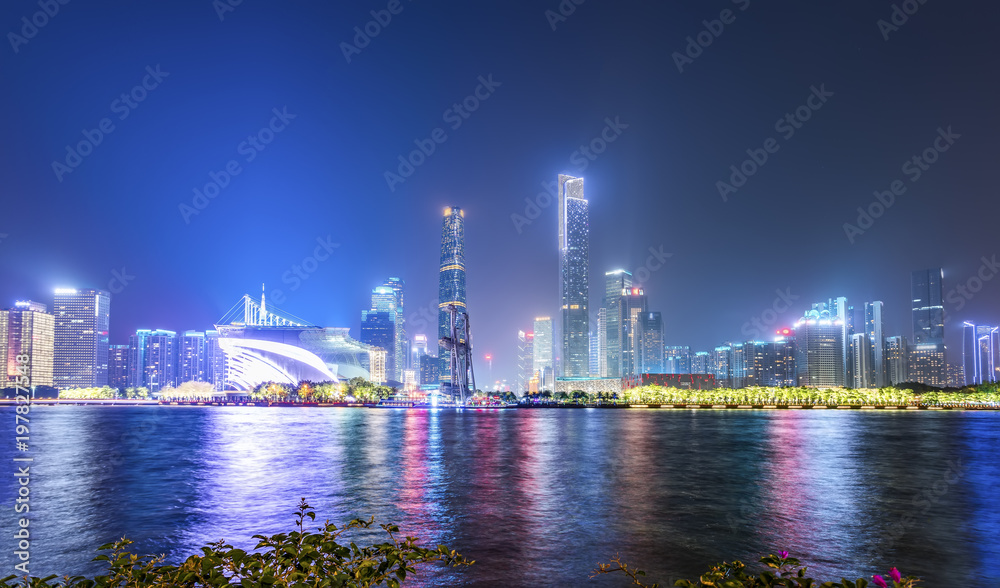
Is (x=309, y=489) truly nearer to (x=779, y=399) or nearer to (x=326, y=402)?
(x=326, y=402)

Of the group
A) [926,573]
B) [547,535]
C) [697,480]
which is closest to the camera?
[926,573]

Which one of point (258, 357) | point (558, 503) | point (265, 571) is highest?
point (265, 571)

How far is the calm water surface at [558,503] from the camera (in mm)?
16781

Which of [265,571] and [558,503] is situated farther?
[558,503]

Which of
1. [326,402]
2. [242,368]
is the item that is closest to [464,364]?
[326,402]

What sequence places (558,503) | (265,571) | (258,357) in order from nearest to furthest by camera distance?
(265,571) < (558,503) < (258,357)

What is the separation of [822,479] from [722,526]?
597 inches

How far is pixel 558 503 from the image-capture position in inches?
953

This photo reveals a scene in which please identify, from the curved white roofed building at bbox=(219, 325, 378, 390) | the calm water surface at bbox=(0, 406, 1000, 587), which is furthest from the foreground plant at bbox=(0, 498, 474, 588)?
the curved white roofed building at bbox=(219, 325, 378, 390)

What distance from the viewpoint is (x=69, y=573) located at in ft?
52.3

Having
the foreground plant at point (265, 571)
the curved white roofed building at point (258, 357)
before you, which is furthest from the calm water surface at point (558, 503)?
the curved white roofed building at point (258, 357)

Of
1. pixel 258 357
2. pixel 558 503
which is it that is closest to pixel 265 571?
pixel 558 503

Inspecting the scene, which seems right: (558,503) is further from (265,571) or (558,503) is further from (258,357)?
(258,357)

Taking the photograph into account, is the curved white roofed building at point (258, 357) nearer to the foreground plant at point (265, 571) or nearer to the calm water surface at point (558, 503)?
the calm water surface at point (558, 503)
